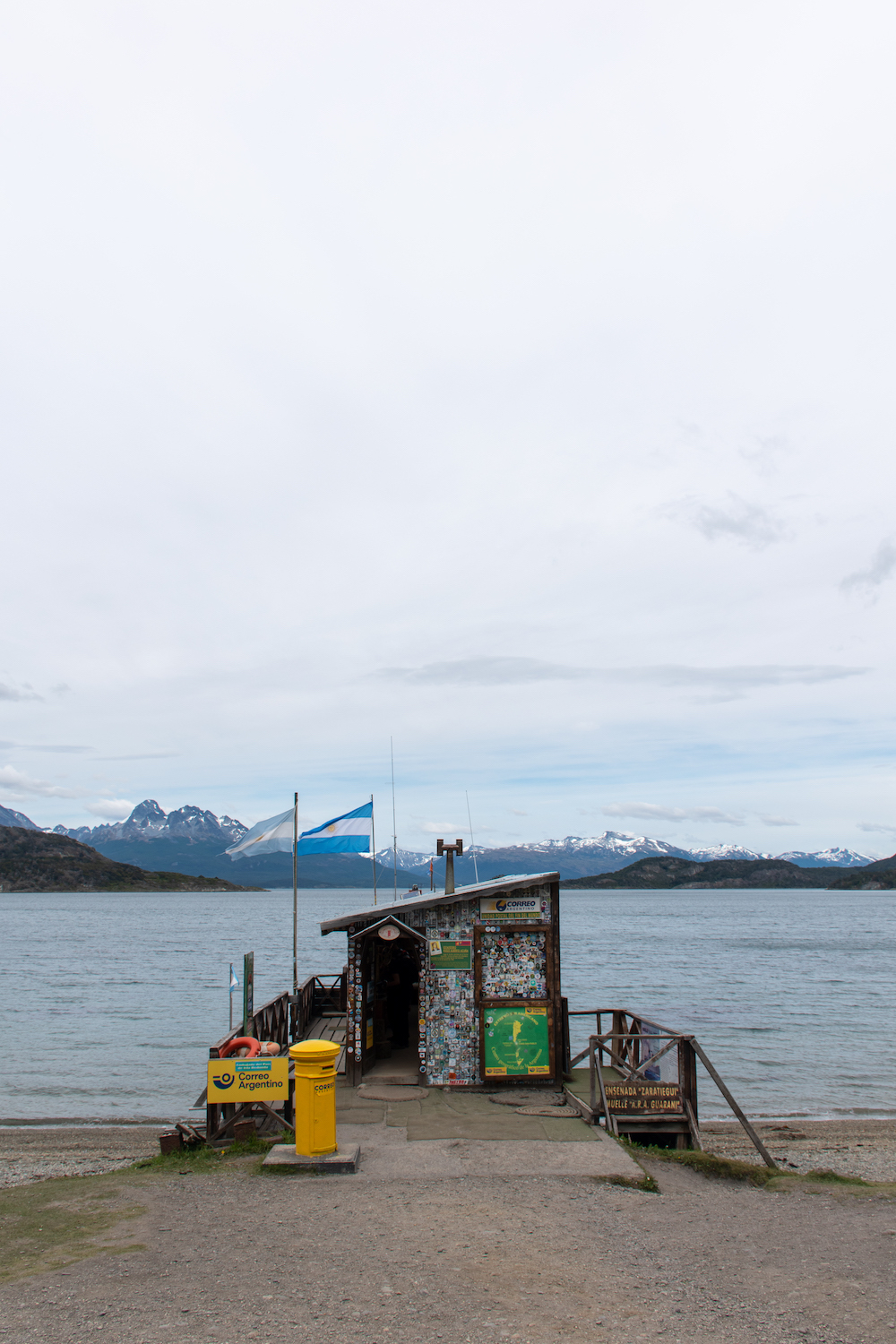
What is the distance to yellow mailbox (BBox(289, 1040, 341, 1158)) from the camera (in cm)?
1028

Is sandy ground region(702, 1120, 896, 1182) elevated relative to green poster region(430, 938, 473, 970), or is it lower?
lower

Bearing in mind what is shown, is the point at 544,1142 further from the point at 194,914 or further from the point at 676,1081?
the point at 194,914

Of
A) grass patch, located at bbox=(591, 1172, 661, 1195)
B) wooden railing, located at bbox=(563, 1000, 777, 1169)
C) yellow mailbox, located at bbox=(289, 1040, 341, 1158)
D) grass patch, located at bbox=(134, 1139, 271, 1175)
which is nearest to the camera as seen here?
grass patch, located at bbox=(591, 1172, 661, 1195)

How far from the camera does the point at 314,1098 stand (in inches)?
406

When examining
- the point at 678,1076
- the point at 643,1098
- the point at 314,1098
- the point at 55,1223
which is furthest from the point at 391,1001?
the point at 55,1223

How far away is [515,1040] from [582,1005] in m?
26.3

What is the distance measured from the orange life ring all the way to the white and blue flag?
5065 millimetres

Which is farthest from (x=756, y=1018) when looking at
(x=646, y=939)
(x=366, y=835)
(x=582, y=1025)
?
(x=646, y=939)

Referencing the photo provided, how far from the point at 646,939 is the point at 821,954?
65.4ft

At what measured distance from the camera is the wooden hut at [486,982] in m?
14.2

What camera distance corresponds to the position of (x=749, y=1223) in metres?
9.21

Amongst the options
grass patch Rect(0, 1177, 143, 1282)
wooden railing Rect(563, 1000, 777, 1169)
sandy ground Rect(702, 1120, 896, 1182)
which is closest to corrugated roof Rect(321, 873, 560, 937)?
wooden railing Rect(563, 1000, 777, 1169)

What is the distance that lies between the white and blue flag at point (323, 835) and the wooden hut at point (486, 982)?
392cm

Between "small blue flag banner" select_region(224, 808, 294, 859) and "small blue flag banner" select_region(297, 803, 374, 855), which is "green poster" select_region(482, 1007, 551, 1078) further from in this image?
"small blue flag banner" select_region(224, 808, 294, 859)
